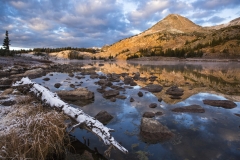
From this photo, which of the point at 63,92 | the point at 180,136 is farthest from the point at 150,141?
the point at 63,92

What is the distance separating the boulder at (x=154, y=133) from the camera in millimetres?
7859

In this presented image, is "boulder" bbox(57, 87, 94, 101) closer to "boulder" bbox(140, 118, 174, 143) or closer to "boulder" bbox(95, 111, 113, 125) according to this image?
"boulder" bbox(95, 111, 113, 125)

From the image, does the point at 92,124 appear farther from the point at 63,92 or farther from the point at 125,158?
the point at 63,92

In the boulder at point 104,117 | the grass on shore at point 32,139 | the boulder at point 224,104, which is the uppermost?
the grass on shore at point 32,139

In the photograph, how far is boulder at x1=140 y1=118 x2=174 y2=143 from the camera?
25.8ft

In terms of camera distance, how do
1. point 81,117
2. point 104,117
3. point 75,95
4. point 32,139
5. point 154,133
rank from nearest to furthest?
1. point 32,139
2. point 81,117
3. point 154,133
4. point 104,117
5. point 75,95

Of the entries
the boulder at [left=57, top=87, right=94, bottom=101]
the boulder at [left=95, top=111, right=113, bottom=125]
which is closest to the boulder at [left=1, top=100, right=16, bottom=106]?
the boulder at [left=57, top=87, right=94, bottom=101]

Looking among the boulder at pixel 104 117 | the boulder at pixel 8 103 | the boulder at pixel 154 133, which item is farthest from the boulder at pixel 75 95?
the boulder at pixel 154 133

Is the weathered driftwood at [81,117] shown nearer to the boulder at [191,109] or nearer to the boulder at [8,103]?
the boulder at [8,103]

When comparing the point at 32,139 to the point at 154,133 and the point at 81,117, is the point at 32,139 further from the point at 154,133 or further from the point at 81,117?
the point at 154,133

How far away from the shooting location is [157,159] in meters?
6.38

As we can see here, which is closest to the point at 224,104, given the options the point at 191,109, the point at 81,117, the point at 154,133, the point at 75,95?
the point at 191,109

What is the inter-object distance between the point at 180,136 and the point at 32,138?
6470mm

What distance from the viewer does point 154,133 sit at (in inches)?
321
